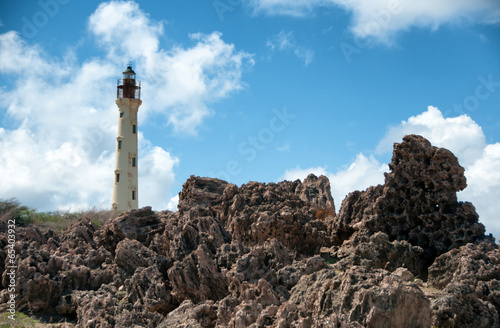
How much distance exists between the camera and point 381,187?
19.7m

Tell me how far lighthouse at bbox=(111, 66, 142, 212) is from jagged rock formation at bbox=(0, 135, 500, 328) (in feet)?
101

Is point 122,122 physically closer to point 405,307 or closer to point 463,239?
point 463,239

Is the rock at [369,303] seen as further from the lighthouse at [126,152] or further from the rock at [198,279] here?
the lighthouse at [126,152]

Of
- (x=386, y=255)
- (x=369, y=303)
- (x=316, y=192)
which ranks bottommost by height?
(x=369, y=303)

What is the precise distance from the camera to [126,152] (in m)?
55.7

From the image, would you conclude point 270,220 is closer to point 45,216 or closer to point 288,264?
point 288,264

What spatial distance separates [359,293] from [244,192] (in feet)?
39.5

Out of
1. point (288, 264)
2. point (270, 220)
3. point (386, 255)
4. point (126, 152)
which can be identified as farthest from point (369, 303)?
point (126, 152)

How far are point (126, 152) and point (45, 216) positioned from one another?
43.1 feet

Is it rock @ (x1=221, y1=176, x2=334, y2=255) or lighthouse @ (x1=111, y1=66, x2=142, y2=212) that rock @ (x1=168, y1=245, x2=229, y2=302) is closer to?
rock @ (x1=221, y1=176, x2=334, y2=255)

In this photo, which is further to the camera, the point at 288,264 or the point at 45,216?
the point at 45,216

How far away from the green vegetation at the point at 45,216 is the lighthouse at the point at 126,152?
7537 millimetres

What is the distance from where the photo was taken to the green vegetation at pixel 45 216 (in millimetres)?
39122

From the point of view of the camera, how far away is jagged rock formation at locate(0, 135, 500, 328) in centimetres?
1105
